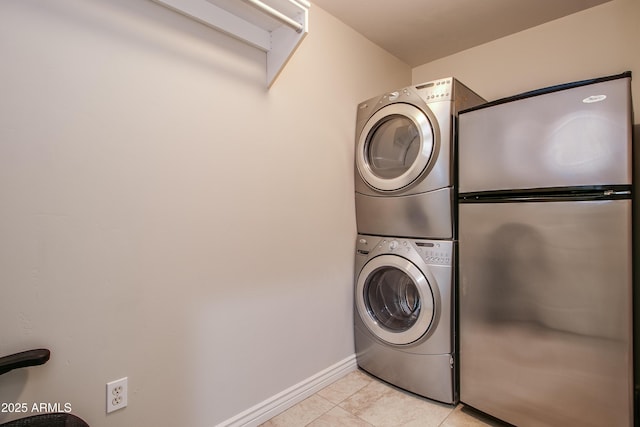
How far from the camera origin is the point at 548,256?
54.3 inches

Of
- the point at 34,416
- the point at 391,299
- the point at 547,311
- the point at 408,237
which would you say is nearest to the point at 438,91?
the point at 408,237

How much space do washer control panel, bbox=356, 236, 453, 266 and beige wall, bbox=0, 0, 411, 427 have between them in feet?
1.05

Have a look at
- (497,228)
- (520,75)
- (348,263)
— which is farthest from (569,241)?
(520,75)

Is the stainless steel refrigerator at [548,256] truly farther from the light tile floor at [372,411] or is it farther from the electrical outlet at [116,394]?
the electrical outlet at [116,394]

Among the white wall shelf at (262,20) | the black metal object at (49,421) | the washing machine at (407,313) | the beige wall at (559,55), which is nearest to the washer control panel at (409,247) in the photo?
the washing machine at (407,313)

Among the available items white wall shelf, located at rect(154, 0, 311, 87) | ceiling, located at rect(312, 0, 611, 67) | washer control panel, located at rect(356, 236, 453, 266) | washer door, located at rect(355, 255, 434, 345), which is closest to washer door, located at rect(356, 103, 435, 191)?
washer control panel, located at rect(356, 236, 453, 266)

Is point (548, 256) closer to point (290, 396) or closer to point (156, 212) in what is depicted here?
point (290, 396)

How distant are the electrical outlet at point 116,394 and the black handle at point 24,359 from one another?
271 millimetres

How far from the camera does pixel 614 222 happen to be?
1.22 meters

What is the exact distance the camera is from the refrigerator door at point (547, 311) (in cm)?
122

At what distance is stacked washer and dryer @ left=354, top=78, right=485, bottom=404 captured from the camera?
5.59 feet

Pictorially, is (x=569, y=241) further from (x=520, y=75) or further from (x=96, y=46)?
(x=96, y=46)

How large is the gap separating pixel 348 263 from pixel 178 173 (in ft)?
4.10

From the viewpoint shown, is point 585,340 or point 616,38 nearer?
point 585,340
